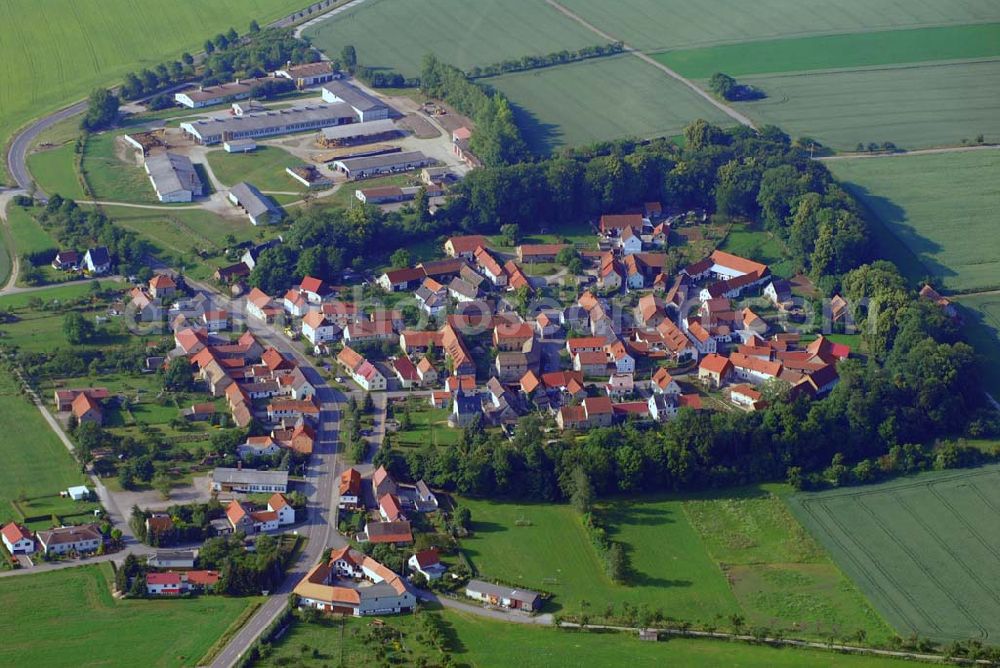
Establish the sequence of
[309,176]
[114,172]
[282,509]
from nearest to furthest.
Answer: [282,509] → [309,176] → [114,172]

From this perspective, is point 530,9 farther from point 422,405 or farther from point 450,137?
point 422,405

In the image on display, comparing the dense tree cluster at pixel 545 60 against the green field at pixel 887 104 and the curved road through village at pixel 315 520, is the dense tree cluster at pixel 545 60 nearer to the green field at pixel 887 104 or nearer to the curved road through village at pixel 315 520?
the green field at pixel 887 104

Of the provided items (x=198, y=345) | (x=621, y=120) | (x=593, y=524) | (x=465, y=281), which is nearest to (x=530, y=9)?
(x=621, y=120)

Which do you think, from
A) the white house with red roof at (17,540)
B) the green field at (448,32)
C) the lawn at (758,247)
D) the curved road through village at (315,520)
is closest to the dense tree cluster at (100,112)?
the curved road through village at (315,520)

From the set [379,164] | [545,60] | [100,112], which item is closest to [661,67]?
[545,60]

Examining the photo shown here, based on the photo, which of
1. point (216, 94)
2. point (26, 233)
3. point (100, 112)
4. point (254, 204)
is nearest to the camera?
point (26, 233)

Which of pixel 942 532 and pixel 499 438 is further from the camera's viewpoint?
pixel 499 438

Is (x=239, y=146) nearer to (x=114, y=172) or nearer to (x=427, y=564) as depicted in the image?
(x=114, y=172)
